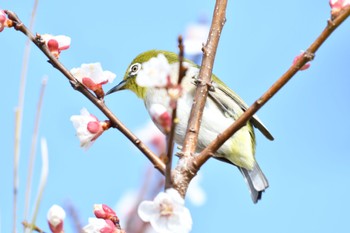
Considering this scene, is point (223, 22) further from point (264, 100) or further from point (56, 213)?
point (56, 213)

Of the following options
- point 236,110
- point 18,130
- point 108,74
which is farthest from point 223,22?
point 236,110

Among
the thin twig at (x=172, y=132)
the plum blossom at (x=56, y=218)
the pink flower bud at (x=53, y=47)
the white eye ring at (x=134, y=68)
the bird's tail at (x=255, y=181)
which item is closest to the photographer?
the thin twig at (x=172, y=132)

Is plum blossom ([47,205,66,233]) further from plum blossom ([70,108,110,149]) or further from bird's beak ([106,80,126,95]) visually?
bird's beak ([106,80,126,95])

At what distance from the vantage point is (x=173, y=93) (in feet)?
4.86

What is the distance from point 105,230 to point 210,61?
0.83m

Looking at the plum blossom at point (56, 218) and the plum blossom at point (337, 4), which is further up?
the plum blossom at point (337, 4)

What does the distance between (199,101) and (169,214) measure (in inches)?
27.2

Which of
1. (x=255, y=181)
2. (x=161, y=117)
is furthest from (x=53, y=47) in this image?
(x=255, y=181)

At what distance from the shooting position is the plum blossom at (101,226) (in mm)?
2027

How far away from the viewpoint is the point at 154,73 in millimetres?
1552

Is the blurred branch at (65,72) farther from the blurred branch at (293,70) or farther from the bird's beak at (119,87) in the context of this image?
the bird's beak at (119,87)

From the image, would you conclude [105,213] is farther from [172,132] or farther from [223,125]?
[223,125]

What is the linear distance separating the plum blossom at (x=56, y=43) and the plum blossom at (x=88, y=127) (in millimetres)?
273

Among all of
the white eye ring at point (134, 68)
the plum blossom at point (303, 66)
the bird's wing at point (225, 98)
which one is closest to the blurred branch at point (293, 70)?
the plum blossom at point (303, 66)
